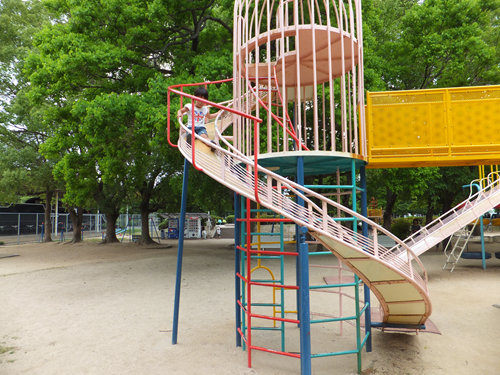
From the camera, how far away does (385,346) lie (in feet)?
19.1

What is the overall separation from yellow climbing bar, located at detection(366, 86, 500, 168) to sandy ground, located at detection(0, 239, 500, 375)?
121 inches

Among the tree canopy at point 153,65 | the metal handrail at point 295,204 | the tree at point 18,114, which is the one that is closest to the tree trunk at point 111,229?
the tree at point 18,114

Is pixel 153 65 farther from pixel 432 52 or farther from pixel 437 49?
pixel 437 49

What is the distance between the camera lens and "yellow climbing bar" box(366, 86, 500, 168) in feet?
20.3

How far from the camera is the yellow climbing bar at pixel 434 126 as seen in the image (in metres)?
6.19

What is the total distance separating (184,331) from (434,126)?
5.82 m

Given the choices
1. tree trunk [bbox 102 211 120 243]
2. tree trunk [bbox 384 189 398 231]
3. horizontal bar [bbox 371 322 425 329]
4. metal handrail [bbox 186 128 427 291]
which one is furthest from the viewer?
tree trunk [bbox 102 211 120 243]

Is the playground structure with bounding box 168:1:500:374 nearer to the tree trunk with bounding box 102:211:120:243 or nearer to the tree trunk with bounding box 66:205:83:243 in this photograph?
the tree trunk with bounding box 102:211:120:243

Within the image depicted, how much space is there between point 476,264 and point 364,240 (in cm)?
1179

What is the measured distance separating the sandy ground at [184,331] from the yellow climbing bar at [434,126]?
10.1ft

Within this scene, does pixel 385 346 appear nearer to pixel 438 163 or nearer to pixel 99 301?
pixel 438 163

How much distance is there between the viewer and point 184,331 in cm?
655

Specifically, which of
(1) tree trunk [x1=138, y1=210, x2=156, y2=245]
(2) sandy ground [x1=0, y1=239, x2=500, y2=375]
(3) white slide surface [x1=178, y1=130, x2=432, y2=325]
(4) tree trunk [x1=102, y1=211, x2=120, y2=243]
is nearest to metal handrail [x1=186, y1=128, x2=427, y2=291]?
(3) white slide surface [x1=178, y1=130, x2=432, y2=325]

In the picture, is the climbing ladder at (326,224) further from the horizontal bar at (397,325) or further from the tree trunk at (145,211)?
the tree trunk at (145,211)
